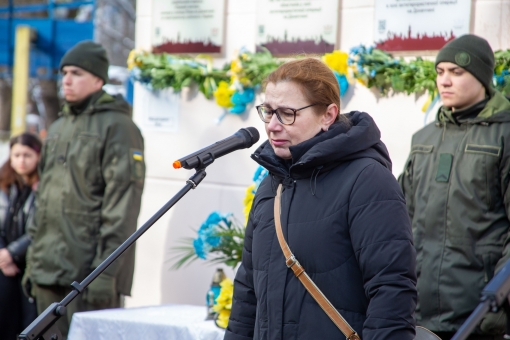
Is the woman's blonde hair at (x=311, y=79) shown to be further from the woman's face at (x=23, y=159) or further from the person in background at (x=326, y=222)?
the woman's face at (x=23, y=159)

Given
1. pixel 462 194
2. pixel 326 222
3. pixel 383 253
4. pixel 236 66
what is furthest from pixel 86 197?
pixel 383 253

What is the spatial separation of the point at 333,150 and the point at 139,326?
1.92 metres

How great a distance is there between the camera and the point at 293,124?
7.77ft

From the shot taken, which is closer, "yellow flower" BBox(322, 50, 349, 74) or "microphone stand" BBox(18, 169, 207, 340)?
"microphone stand" BBox(18, 169, 207, 340)

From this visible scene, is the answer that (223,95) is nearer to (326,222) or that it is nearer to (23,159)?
(23,159)

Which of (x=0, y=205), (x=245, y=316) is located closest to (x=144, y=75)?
(x=0, y=205)

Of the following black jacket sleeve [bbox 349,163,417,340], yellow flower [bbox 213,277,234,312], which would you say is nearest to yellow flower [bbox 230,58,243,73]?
yellow flower [bbox 213,277,234,312]

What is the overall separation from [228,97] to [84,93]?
0.94 m

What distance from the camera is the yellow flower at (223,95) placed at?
4.90 metres

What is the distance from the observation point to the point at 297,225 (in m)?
2.31

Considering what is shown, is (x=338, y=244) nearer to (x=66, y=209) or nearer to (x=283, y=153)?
(x=283, y=153)

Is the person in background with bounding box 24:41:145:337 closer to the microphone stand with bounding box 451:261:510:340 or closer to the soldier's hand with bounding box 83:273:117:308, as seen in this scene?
the soldier's hand with bounding box 83:273:117:308

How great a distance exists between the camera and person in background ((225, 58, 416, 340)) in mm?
2137

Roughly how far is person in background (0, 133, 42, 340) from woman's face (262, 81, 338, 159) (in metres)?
3.01
